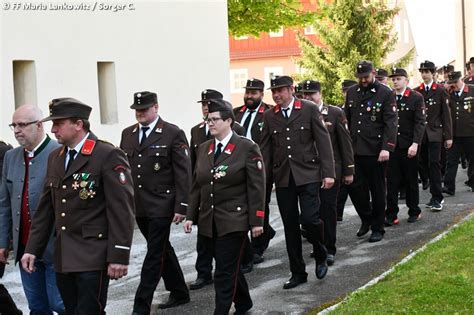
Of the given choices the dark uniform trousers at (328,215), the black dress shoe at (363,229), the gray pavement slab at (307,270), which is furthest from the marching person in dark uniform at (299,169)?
the black dress shoe at (363,229)

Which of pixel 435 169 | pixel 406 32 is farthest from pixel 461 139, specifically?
pixel 406 32

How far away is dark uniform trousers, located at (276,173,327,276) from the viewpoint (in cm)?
895

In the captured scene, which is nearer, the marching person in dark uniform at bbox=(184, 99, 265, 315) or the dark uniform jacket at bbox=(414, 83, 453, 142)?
the marching person in dark uniform at bbox=(184, 99, 265, 315)

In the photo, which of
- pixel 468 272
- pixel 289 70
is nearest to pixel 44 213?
pixel 468 272

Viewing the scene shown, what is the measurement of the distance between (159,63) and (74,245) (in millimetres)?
12016

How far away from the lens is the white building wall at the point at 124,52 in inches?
563

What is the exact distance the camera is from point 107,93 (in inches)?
671

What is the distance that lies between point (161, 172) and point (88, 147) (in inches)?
92.2

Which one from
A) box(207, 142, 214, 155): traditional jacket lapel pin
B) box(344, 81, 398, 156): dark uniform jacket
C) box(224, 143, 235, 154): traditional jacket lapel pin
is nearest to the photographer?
box(224, 143, 235, 154): traditional jacket lapel pin

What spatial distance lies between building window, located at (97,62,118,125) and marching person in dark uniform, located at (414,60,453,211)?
5672 millimetres

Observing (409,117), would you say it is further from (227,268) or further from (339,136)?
(227,268)

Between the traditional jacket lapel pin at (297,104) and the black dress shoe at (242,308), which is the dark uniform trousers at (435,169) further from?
the black dress shoe at (242,308)

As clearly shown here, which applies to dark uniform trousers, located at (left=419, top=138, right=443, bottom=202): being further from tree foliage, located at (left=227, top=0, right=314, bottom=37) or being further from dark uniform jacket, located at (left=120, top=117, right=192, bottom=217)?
tree foliage, located at (left=227, top=0, right=314, bottom=37)

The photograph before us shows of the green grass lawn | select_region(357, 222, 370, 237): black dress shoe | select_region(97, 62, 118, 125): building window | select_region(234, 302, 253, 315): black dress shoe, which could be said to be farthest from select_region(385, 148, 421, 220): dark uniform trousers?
select_region(97, 62, 118, 125): building window
